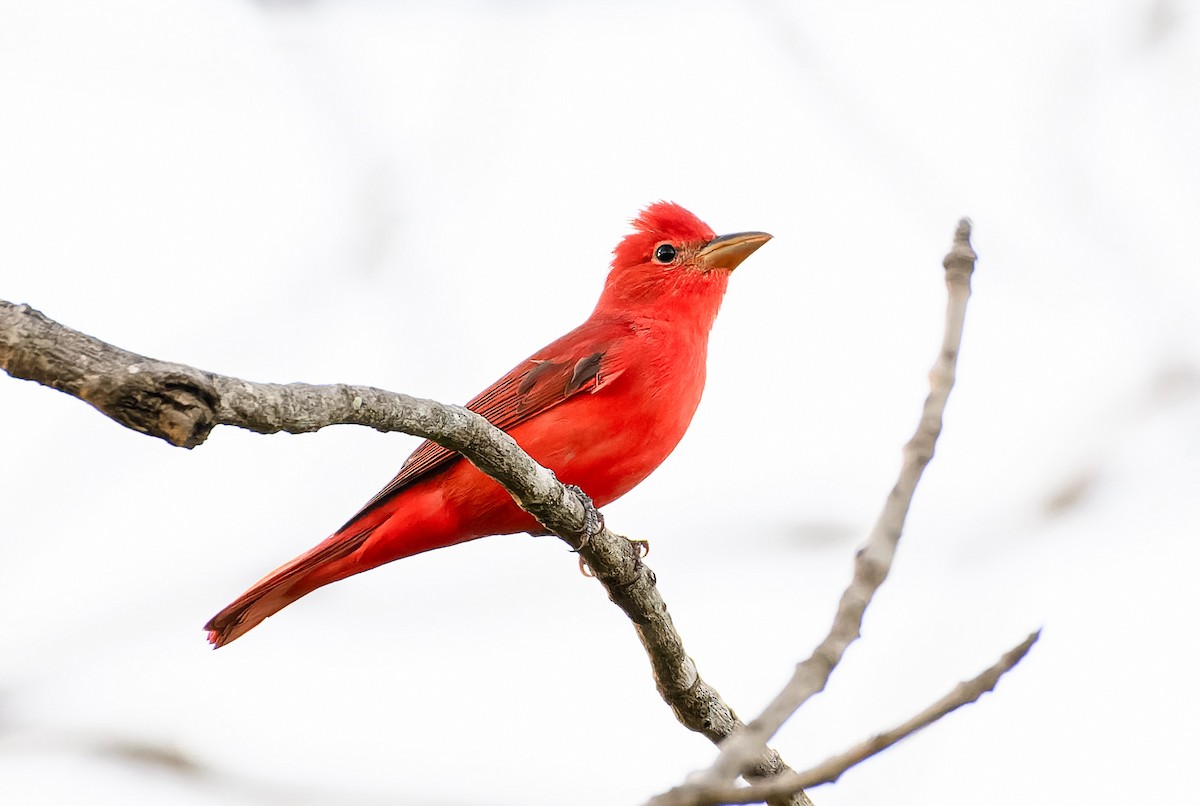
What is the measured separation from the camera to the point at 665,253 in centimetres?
624

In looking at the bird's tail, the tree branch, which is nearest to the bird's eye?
the bird's tail

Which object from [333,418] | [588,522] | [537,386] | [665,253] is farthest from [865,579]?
[665,253]

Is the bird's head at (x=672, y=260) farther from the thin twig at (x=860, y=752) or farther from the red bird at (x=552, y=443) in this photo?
the thin twig at (x=860, y=752)

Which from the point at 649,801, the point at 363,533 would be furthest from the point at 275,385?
the point at 363,533

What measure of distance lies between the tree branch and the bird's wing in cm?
120

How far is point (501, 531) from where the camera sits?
4980mm

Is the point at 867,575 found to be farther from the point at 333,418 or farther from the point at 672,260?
the point at 672,260

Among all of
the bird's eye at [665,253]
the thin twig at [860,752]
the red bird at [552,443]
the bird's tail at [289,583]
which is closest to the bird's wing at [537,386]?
the red bird at [552,443]

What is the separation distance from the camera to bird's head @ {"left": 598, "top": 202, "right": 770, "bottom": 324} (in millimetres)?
6054

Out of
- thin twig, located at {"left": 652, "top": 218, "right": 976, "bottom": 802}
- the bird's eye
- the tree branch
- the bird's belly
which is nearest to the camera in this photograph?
thin twig, located at {"left": 652, "top": 218, "right": 976, "bottom": 802}

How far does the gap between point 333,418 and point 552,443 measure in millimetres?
2341

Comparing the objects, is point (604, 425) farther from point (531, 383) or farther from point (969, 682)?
point (969, 682)

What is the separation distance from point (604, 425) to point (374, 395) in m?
2.24

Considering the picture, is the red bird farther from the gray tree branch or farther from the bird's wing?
the gray tree branch
